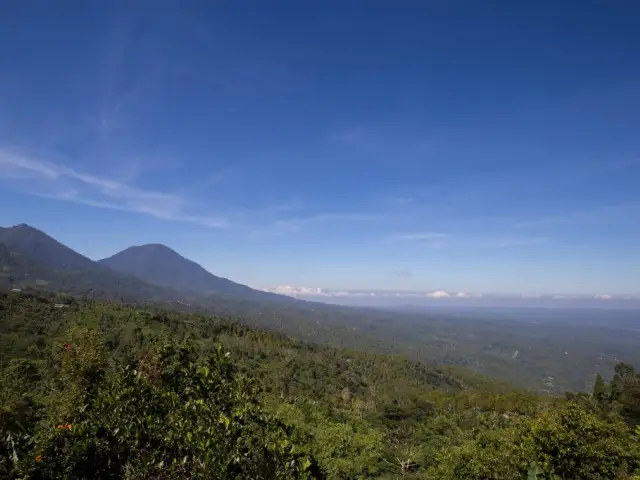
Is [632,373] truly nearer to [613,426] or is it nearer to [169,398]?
[613,426]

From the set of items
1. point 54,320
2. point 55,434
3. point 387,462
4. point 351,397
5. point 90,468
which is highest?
point 55,434

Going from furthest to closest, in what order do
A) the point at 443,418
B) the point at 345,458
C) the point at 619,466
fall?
the point at 443,418 < the point at 345,458 < the point at 619,466

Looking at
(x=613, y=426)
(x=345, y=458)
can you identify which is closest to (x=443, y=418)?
(x=345, y=458)

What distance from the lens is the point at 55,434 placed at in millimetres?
7059

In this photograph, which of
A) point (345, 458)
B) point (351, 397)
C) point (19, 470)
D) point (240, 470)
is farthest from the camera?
point (351, 397)

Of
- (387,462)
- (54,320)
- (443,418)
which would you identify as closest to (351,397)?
(443,418)

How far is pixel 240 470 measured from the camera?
257 inches

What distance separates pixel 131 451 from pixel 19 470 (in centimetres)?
168

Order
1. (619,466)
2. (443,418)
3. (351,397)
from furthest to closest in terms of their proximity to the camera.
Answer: (351,397) < (443,418) < (619,466)

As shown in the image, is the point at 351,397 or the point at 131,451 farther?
the point at 351,397

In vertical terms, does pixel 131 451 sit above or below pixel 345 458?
above

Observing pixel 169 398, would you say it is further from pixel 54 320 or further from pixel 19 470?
pixel 54 320

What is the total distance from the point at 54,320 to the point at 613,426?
467 feet

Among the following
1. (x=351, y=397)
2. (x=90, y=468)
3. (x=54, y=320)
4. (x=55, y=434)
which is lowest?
(x=351, y=397)
